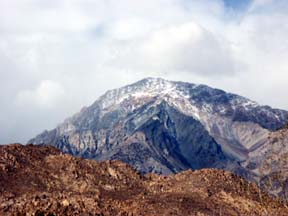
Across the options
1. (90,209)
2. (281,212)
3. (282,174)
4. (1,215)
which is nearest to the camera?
(282,174)

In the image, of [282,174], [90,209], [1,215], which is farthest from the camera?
[90,209]

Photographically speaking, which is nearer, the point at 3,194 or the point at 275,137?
the point at 275,137

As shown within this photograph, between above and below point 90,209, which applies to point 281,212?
below

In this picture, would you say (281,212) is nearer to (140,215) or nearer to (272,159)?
(272,159)

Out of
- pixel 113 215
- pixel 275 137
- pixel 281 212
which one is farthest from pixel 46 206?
pixel 275 137

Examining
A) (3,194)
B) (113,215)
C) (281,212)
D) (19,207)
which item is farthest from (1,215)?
(281,212)

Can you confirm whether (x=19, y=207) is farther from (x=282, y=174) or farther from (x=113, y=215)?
(x=282, y=174)

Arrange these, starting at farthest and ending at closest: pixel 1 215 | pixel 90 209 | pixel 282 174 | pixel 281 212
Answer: pixel 90 209 < pixel 1 215 < pixel 281 212 < pixel 282 174

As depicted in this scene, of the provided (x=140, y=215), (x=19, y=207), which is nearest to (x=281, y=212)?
(x=140, y=215)
